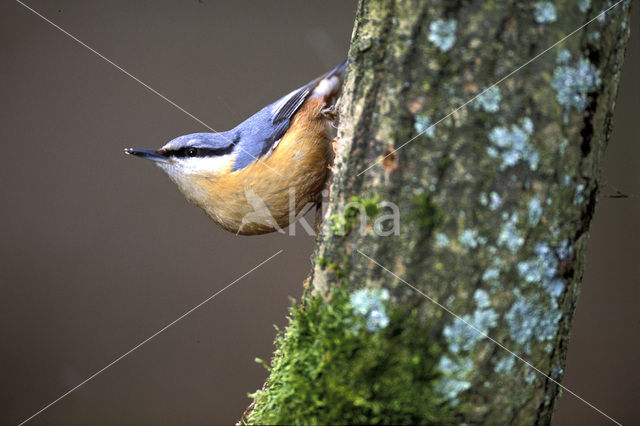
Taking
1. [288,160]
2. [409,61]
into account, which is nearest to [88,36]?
[288,160]

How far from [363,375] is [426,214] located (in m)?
0.30

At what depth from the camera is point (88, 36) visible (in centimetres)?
302

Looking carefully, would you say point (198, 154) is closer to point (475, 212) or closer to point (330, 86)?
point (330, 86)

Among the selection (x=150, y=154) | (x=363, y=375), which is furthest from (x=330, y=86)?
(x=363, y=375)

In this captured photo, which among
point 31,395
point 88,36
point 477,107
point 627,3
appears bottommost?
point 31,395

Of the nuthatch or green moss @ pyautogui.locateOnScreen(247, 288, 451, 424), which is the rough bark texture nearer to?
green moss @ pyautogui.locateOnScreen(247, 288, 451, 424)

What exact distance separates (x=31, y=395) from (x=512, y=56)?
10.7 feet

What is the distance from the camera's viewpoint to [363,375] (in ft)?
3.14

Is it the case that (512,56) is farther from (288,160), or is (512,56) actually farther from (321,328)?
(288,160)

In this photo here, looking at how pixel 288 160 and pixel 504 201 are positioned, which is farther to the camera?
pixel 288 160

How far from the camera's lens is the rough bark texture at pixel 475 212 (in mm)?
946

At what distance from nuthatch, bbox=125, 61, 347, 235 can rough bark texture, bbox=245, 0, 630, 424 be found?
2.95ft

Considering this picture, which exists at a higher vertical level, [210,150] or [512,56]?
[210,150]

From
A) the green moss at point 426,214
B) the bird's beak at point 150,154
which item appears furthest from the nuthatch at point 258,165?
the green moss at point 426,214
